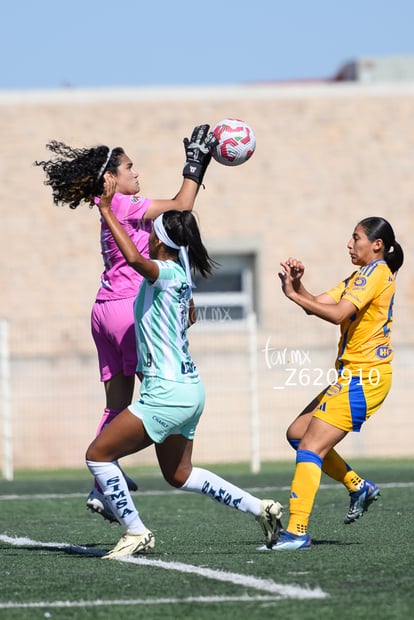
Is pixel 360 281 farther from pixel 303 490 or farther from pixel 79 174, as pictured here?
pixel 79 174

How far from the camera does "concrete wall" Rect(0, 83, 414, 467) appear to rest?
20.7m

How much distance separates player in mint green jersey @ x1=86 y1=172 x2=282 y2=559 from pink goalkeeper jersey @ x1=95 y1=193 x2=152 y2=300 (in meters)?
0.85

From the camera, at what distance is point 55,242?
22.1 m

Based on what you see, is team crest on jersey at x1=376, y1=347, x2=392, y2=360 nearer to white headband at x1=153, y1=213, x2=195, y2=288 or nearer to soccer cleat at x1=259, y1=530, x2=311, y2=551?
soccer cleat at x1=259, y1=530, x2=311, y2=551

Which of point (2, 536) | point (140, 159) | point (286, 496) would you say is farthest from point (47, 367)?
point (2, 536)

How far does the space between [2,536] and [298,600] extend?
12.5 ft

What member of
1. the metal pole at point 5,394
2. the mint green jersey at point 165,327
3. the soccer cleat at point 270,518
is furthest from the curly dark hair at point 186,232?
the metal pole at point 5,394

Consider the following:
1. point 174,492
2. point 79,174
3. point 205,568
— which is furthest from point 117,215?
point 174,492

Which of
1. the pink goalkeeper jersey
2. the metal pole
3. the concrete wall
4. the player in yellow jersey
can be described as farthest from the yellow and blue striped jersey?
the concrete wall

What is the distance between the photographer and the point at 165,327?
22.8 feet

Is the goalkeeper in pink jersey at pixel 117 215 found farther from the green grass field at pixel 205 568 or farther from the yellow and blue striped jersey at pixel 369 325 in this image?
the yellow and blue striped jersey at pixel 369 325

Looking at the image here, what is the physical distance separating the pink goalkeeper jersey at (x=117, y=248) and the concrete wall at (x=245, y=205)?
1223 centimetres

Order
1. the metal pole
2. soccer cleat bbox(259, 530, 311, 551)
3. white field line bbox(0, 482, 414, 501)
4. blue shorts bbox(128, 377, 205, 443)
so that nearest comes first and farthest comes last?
blue shorts bbox(128, 377, 205, 443) → soccer cleat bbox(259, 530, 311, 551) → white field line bbox(0, 482, 414, 501) → the metal pole

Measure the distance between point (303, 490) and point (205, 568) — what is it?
102 cm
